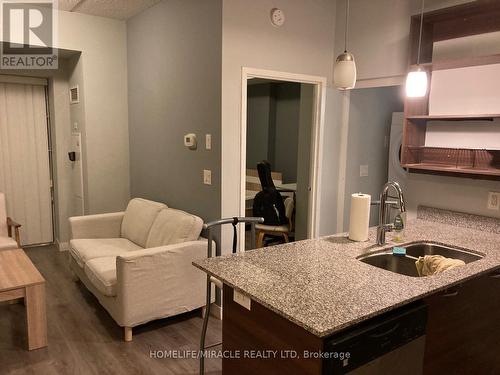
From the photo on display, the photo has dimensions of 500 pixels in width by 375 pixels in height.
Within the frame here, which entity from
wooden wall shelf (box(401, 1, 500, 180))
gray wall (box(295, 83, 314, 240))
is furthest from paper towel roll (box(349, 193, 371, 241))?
gray wall (box(295, 83, 314, 240))

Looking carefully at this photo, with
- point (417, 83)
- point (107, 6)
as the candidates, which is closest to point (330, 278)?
point (417, 83)

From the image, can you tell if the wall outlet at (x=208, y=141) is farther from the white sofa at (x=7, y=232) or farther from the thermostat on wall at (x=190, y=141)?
the white sofa at (x=7, y=232)

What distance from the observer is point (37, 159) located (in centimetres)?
496

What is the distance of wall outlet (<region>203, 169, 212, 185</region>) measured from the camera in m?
3.23

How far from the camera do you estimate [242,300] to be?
162 cm

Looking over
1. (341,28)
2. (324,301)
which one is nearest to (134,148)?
(341,28)

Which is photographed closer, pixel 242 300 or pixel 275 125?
pixel 242 300

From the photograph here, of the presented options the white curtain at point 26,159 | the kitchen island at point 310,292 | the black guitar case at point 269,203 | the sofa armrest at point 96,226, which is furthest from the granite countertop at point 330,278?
the white curtain at point 26,159

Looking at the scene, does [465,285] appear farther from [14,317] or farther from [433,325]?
[14,317]

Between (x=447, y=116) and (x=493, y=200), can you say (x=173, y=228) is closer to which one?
(x=447, y=116)

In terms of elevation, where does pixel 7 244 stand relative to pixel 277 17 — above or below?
below

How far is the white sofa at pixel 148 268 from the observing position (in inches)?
110

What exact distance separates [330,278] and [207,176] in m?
1.78

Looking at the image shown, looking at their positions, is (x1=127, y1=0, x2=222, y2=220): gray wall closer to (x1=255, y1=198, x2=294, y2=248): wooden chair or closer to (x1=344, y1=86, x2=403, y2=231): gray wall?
(x1=255, y1=198, x2=294, y2=248): wooden chair
